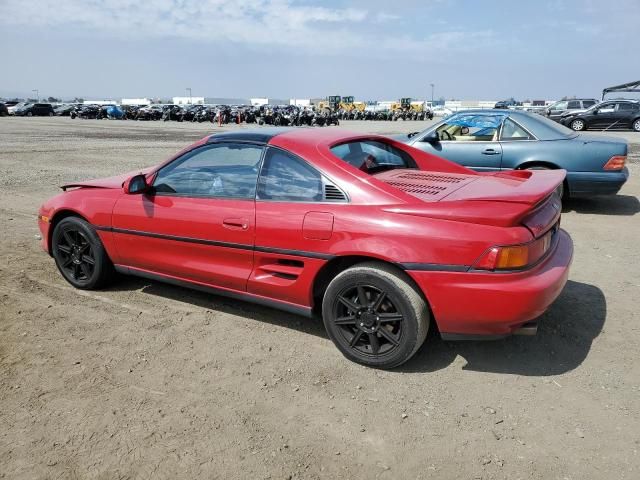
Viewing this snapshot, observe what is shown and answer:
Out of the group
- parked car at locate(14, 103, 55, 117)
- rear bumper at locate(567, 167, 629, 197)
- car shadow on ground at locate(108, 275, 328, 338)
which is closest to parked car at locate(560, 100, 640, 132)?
rear bumper at locate(567, 167, 629, 197)

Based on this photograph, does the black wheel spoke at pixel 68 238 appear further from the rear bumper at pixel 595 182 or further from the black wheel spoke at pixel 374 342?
the rear bumper at pixel 595 182

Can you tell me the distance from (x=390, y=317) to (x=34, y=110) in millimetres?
59533

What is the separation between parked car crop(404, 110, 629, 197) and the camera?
6656mm

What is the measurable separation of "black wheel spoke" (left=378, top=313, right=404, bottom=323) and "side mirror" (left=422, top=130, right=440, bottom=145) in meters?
4.95

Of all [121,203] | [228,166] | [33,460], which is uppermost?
[228,166]

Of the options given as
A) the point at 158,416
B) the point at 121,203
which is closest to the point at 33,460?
the point at 158,416

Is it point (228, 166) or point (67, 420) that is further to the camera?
point (228, 166)

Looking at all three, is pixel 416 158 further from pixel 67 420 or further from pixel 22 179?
pixel 22 179

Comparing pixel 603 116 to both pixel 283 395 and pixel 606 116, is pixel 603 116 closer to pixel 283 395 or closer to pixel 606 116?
pixel 606 116

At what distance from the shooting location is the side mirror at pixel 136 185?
3.73 meters

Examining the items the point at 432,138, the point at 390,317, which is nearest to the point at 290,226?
the point at 390,317

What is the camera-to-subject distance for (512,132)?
701 centimetres

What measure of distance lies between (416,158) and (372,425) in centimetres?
245

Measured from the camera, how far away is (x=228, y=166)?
375 centimetres
